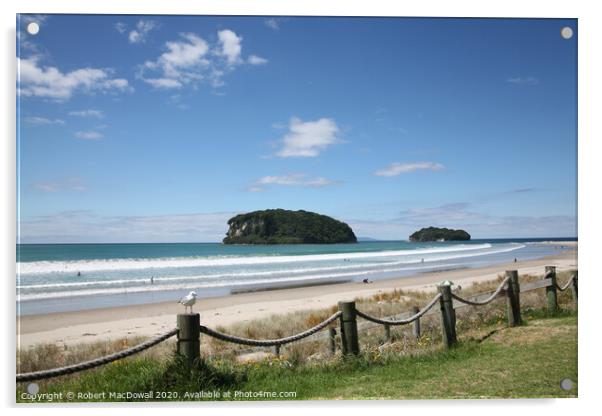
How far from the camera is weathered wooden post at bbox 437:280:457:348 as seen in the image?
6.73m

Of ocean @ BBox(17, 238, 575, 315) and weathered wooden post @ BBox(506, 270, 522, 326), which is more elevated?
weathered wooden post @ BBox(506, 270, 522, 326)

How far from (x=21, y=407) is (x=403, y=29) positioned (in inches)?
249

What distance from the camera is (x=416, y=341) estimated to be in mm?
7379

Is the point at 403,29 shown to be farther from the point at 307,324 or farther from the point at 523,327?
the point at 307,324

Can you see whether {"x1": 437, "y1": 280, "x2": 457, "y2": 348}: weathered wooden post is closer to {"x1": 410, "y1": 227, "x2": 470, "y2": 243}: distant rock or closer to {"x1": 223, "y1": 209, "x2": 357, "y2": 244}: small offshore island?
{"x1": 410, "y1": 227, "x2": 470, "y2": 243}: distant rock

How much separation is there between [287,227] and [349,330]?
2133 millimetres

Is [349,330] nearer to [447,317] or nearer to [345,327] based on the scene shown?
[345,327]

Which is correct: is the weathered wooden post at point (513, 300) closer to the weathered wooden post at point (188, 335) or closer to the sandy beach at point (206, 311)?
the sandy beach at point (206, 311)

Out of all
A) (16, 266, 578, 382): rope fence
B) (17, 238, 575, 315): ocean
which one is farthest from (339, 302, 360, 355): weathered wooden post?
(17, 238, 575, 315): ocean

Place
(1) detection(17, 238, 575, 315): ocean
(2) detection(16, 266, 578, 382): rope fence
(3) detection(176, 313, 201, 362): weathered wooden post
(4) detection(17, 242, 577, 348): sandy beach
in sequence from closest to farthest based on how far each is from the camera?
(2) detection(16, 266, 578, 382): rope fence < (3) detection(176, 313, 201, 362): weathered wooden post < (4) detection(17, 242, 577, 348): sandy beach < (1) detection(17, 238, 575, 315): ocean

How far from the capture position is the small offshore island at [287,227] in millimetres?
7152

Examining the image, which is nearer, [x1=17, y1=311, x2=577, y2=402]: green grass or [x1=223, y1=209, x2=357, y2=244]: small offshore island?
[x1=17, y1=311, x2=577, y2=402]: green grass

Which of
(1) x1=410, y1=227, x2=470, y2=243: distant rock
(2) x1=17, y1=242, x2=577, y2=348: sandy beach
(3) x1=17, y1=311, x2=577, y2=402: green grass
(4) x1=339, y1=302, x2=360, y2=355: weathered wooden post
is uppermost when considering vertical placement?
(1) x1=410, y1=227, x2=470, y2=243: distant rock
